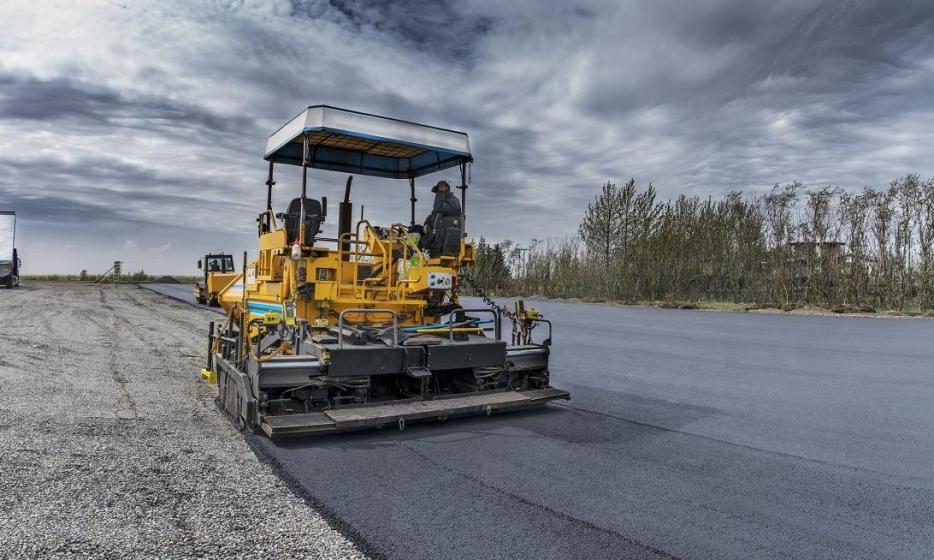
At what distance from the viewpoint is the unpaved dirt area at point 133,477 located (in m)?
3.02

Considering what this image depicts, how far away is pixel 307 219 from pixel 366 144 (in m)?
1.35

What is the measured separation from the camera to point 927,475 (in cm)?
428

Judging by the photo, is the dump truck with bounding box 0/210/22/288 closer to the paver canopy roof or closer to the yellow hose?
the paver canopy roof

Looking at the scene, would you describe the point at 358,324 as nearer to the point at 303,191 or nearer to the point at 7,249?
the point at 303,191

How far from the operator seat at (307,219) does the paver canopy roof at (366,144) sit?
0.60 m

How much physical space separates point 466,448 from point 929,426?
4.16 metres

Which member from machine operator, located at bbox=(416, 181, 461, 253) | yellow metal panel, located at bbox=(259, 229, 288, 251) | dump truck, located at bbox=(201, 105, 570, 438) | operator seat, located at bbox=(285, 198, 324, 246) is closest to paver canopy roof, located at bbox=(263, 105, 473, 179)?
dump truck, located at bbox=(201, 105, 570, 438)

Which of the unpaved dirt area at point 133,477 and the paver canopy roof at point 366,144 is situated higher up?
the paver canopy roof at point 366,144

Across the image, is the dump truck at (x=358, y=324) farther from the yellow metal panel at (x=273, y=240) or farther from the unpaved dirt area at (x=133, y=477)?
the unpaved dirt area at (x=133, y=477)

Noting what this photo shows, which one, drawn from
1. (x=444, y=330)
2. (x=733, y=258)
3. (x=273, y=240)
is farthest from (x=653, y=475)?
(x=733, y=258)

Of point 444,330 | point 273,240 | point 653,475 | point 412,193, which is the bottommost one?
point 653,475

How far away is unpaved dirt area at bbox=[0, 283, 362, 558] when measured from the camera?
9.90 feet

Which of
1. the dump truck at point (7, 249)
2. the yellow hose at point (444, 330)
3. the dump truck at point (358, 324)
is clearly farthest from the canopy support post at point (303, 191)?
the dump truck at point (7, 249)

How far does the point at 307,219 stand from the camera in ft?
19.4
